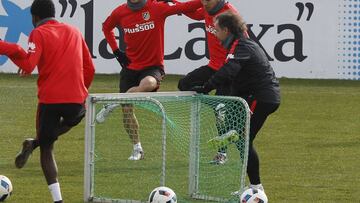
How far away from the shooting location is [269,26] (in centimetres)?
2461

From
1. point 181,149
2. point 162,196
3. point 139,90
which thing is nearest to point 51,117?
point 162,196

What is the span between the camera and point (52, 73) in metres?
9.62

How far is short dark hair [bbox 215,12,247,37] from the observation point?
402 inches

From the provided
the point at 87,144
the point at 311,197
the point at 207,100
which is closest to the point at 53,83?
the point at 87,144

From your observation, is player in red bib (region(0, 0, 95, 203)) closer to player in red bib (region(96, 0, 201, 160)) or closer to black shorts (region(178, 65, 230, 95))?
black shorts (region(178, 65, 230, 95))

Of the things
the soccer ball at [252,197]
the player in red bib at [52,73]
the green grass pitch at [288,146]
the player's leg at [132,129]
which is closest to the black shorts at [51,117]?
the player in red bib at [52,73]

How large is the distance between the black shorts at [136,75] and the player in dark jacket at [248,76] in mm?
3152

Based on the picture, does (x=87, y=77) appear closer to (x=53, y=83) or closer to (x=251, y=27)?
(x=53, y=83)

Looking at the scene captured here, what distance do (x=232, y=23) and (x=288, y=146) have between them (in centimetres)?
500

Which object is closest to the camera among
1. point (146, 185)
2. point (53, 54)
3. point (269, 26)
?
point (53, 54)

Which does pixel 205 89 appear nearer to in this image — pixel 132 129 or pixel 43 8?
pixel 43 8

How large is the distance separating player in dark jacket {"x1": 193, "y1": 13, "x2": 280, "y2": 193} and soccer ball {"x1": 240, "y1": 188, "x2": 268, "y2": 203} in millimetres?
465

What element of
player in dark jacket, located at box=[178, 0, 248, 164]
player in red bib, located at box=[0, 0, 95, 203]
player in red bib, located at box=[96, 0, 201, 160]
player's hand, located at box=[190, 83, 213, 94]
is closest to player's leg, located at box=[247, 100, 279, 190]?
player's hand, located at box=[190, 83, 213, 94]

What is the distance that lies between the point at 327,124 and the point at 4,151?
589 centimetres
